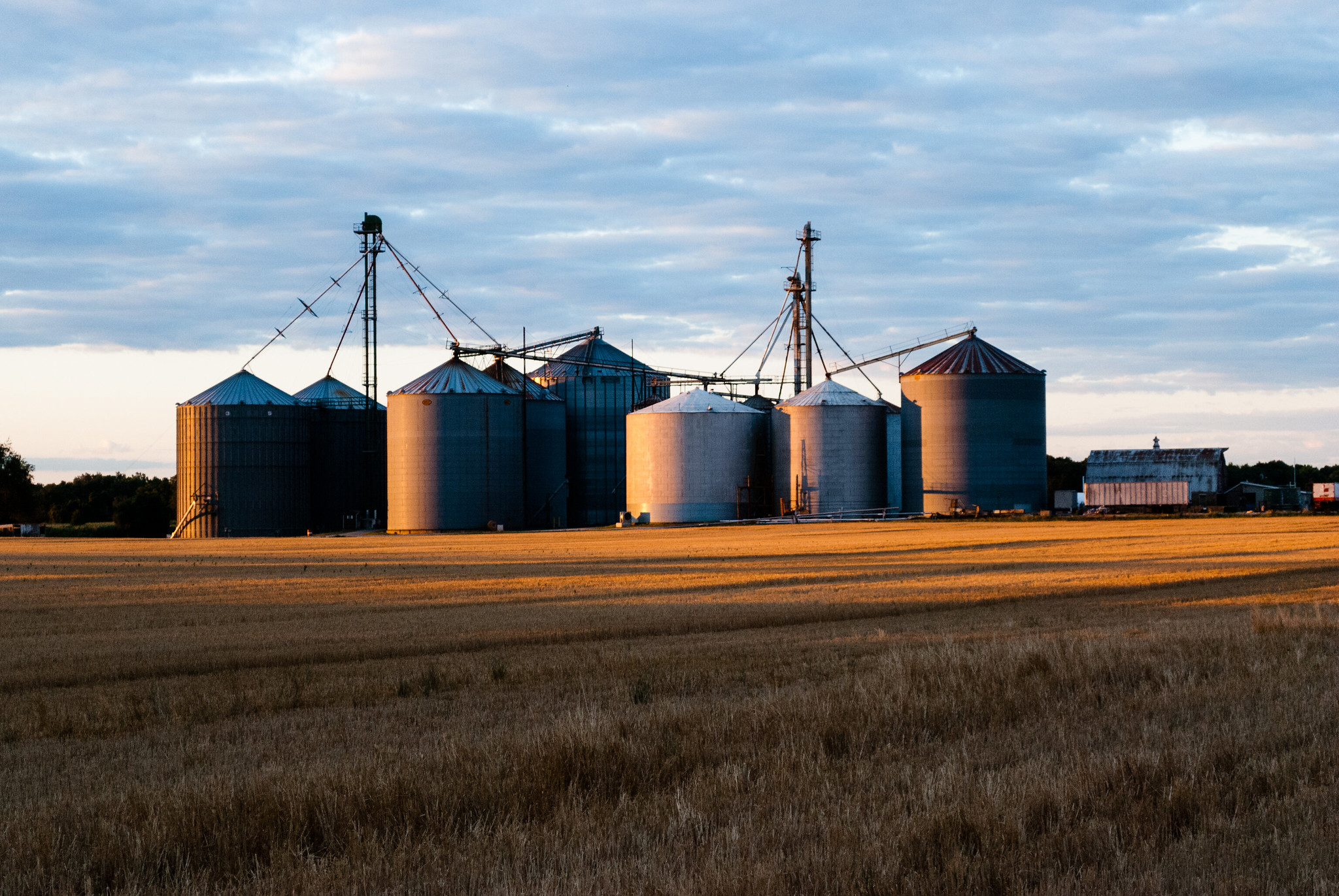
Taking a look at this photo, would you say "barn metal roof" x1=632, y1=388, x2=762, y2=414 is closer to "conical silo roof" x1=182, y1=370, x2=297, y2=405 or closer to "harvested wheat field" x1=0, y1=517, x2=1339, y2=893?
"conical silo roof" x1=182, y1=370, x2=297, y2=405

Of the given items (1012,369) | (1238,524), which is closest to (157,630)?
(1238,524)

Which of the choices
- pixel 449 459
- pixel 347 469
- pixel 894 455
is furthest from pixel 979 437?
pixel 347 469

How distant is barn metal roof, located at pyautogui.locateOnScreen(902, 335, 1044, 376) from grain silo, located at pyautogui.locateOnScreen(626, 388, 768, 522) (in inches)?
665

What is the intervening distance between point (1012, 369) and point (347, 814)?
103 metres

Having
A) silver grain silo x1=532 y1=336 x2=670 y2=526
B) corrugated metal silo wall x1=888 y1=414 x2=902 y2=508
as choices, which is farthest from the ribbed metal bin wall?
silver grain silo x1=532 y1=336 x2=670 y2=526

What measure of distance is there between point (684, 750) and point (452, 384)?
102261 mm

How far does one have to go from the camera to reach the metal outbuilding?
371 ft

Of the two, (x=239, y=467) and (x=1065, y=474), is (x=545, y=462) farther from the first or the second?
(x=1065, y=474)

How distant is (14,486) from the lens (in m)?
141

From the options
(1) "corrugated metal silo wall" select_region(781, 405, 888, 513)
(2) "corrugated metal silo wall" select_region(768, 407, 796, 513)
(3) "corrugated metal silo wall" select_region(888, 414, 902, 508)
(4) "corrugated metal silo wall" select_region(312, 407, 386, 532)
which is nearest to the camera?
(1) "corrugated metal silo wall" select_region(781, 405, 888, 513)

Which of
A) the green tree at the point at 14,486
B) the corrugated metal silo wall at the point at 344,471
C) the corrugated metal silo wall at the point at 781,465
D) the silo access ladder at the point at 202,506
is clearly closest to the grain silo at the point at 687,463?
the corrugated metal silo wall at the point at 781,465

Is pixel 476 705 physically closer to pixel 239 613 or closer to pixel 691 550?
pixel 239 613

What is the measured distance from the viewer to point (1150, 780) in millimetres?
9633

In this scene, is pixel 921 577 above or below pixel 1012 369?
below
